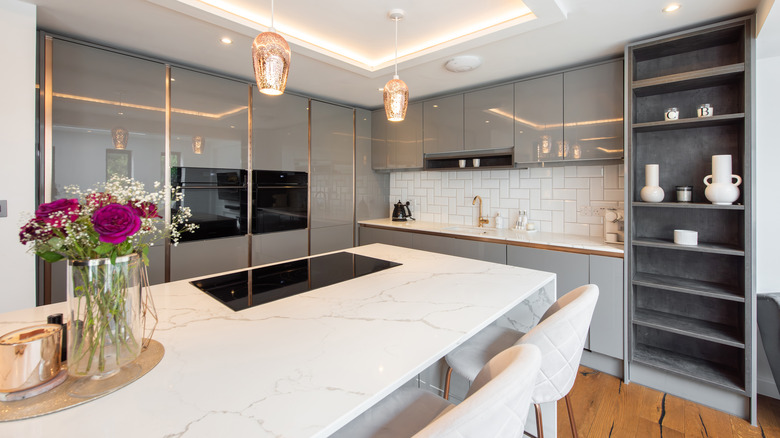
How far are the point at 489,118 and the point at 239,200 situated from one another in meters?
2.38

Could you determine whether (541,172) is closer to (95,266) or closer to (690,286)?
(690,286)

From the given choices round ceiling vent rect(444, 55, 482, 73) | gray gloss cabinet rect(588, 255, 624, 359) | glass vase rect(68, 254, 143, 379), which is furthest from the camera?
round ceiling vent rect(444, 55, 482, 73)

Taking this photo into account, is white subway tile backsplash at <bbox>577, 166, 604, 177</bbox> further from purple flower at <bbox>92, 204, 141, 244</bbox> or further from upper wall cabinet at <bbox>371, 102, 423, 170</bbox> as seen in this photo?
purple flower at <bbox>92, 204, 141, 244</bbox>

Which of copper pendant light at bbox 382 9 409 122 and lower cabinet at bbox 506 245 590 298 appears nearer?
copper pendant light at bbox 382 9 409 122

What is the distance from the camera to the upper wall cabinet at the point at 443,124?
11.3ft

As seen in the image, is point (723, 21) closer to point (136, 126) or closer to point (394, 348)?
point (394, 348)

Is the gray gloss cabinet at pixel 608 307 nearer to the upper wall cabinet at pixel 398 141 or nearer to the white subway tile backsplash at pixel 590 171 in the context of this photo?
the white subway tile backsplash at pixel 590 171

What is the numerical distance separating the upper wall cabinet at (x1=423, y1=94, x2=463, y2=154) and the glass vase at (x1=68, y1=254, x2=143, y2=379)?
3056 millimetres

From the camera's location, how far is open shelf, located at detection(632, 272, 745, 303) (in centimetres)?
204

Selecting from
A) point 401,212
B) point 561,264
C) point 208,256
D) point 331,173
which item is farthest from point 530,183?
point 208,256

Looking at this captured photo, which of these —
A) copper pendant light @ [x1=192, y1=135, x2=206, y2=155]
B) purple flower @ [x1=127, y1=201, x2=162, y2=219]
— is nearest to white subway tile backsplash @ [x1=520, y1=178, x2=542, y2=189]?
copper pendant light @ [x1=192, y1=135, x2=206, y2=155]

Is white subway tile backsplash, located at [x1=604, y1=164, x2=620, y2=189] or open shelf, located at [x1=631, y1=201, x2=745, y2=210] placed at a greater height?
white subway tile backsplash, located at [x1=604, y1=164, x2=620, y2=189]

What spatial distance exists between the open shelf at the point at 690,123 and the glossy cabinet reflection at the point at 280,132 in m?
2.81

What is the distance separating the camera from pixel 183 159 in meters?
2.70
